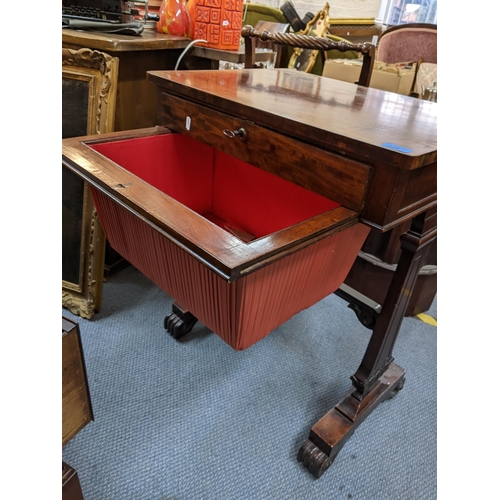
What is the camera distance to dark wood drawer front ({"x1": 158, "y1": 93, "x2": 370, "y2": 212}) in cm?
72

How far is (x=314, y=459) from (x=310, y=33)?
2908 millimetres

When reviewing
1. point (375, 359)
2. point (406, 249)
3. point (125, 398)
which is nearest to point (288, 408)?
point (375, 359)

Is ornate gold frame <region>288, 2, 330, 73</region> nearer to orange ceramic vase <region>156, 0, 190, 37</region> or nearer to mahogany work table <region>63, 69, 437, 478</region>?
orange ceramic vase <region>156, 0, 190, 37</region>

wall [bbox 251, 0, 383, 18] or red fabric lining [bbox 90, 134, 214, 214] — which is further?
wall [bbox 251, 0, 383, 18]

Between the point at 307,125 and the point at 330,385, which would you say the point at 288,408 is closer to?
the point at 330,385

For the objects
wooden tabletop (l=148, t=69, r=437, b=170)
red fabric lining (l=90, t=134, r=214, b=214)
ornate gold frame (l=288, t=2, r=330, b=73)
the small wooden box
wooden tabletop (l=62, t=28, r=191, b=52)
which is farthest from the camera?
ornate gold frame (l=288, t=2, r=330, b=73)

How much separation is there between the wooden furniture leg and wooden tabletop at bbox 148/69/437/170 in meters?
0.21

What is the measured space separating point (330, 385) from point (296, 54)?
239cm

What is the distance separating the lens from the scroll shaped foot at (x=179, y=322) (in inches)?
56.4

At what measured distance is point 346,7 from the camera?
15.7ft

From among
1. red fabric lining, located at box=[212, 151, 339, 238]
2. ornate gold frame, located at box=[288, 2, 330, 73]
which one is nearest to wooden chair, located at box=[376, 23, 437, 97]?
ornate gold frame, located at box=[288, 2, 330, 73]

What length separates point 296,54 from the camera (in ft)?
9.57

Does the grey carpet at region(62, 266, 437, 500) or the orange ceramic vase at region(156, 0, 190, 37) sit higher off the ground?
the orange ceramic vase at region(156, 0, 190, 37)

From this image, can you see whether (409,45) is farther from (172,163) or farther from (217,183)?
(172,163)
